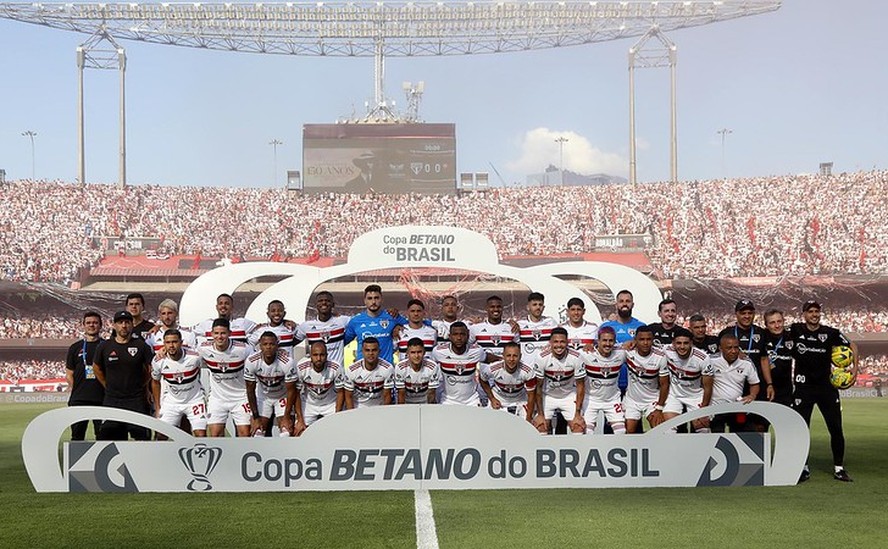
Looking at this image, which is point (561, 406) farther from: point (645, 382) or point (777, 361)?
point (777, 361)

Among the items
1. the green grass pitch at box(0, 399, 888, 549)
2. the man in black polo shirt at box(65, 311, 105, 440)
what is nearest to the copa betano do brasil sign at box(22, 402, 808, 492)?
the green grass pitch at box(0, 399, 888, 549)

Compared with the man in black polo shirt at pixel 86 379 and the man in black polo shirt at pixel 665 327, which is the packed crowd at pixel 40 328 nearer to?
the man in black polo shirt at pixel 86 379

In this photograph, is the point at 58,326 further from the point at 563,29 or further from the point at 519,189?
the point at 563,29

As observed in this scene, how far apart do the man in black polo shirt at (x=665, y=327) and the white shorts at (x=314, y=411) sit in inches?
129

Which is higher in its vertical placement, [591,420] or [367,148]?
[367,148]

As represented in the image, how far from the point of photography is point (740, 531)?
6852 mm

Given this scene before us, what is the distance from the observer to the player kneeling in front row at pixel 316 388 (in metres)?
9.44

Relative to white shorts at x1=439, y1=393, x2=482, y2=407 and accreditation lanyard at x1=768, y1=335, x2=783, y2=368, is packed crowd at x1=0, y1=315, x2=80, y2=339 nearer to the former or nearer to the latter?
white shorts at x1=439, y1=393, x2=482, y2=407

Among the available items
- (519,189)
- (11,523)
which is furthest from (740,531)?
(519,189)

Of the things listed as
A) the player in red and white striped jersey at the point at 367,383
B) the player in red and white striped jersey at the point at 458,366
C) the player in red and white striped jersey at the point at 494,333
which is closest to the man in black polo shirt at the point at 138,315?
the player in red and white striped jersey at the point at 367,383

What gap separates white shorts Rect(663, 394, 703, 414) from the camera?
31.5 ft

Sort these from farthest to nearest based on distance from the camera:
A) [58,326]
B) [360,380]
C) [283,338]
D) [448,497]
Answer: [58,326]
[283,338]
[360,380]
[448,497]

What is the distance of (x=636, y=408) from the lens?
32.3 feet

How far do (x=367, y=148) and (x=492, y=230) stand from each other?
234 inches
